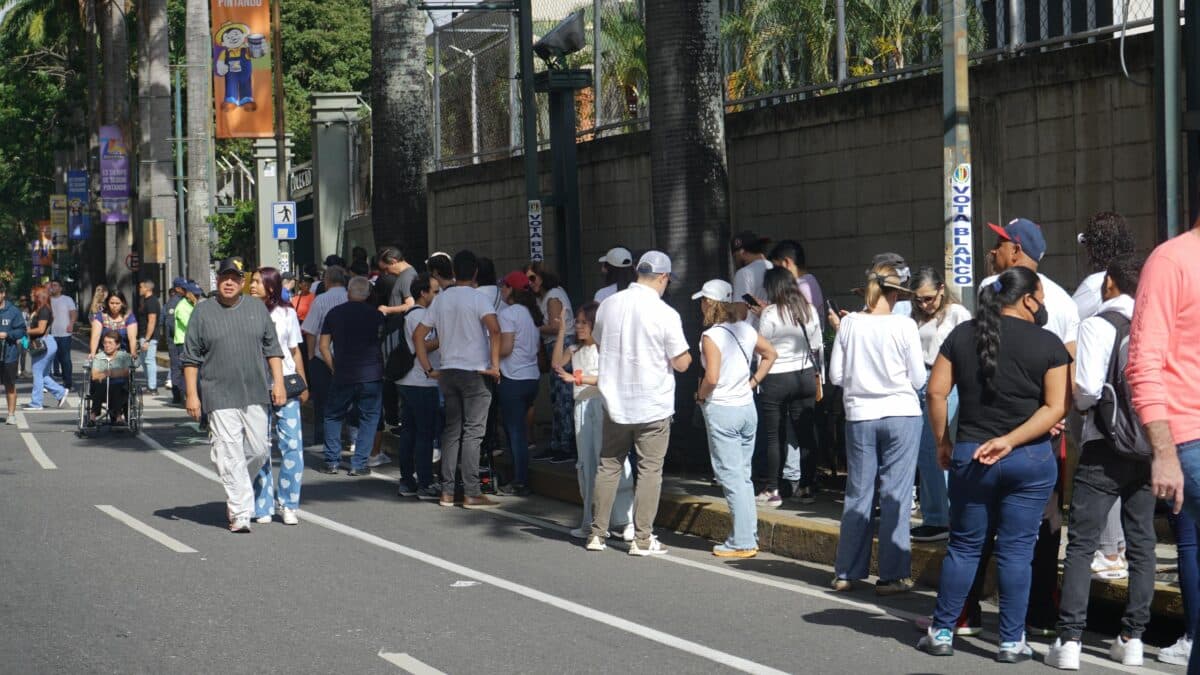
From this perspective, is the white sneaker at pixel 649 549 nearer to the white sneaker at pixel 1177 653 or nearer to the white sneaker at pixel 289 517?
the white sneaker at pixel 289 517

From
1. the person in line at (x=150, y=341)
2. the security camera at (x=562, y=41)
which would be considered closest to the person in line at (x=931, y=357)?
the security camera at (x=562, y=41)

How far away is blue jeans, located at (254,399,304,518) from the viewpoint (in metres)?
12.3

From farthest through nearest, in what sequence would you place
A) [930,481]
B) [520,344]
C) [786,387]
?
[520,344]
[786,387]
[930,481]

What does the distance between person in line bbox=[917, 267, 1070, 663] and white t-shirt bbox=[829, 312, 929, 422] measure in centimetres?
130

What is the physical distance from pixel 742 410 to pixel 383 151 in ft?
31.9

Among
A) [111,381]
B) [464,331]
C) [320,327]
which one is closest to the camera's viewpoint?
[464,331]

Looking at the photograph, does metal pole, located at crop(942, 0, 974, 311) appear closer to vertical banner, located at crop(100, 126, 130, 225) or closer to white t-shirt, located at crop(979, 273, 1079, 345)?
white t-shirt, located at crop(979, 273, 1079, 345)

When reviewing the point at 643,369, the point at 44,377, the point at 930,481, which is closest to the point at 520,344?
the point at 643,369

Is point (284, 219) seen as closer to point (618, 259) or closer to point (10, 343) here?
point (10, 343)

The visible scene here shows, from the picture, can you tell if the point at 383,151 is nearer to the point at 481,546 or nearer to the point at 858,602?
the point at 481,546

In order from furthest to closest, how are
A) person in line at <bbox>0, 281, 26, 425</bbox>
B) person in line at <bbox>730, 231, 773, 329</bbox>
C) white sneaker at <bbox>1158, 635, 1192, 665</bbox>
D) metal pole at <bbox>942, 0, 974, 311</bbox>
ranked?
person in line at <bbox>0, 281, 26, 425</bbox>, person in line at <bbox>730, 231, 773, 329</bbox>, metal pole at <bbox>942, 0, 974, 311</bbox>, white sneaker at <bbox>1158, 635, 1192, 665</bbox>

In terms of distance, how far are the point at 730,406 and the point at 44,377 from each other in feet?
54.7

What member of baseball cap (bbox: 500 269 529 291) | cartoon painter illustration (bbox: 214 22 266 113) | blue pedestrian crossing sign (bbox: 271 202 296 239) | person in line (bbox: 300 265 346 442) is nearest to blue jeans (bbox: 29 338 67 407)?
blue pedestrian crossing sign (bbox: 271 202 296 239)

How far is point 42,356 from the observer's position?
24719 mm
